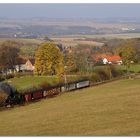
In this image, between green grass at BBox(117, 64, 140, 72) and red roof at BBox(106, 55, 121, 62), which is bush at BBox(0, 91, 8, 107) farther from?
red roof at BBox(106, 55, 121, 62)

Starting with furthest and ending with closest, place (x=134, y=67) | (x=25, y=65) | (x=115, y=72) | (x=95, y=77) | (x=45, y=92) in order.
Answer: (x=25, y=65) < (x=134, y=67) < (x=115, y=72) < (x=95, y=77) < (x=45, y=92)

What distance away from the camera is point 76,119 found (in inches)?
603

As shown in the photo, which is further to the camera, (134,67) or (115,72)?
(134,67)

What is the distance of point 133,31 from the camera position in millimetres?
103562

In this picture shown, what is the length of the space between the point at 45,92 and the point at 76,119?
11.6 meters

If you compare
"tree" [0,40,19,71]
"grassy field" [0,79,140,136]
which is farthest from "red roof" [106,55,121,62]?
"grassy field" [0,79,140,136]

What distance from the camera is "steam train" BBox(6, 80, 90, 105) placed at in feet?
73.6

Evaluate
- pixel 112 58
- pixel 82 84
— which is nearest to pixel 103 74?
pixel 82 84

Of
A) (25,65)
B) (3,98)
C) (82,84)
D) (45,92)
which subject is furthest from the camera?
(25,65)

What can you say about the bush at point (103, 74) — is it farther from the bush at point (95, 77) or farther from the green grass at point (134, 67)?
the green grass at point (134, 67)

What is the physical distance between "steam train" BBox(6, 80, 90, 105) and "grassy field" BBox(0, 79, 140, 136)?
838 mm

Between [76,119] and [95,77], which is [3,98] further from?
[95,77]

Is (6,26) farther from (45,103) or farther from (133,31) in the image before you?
(45,103)

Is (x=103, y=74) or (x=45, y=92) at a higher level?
(x=45, y=92)
